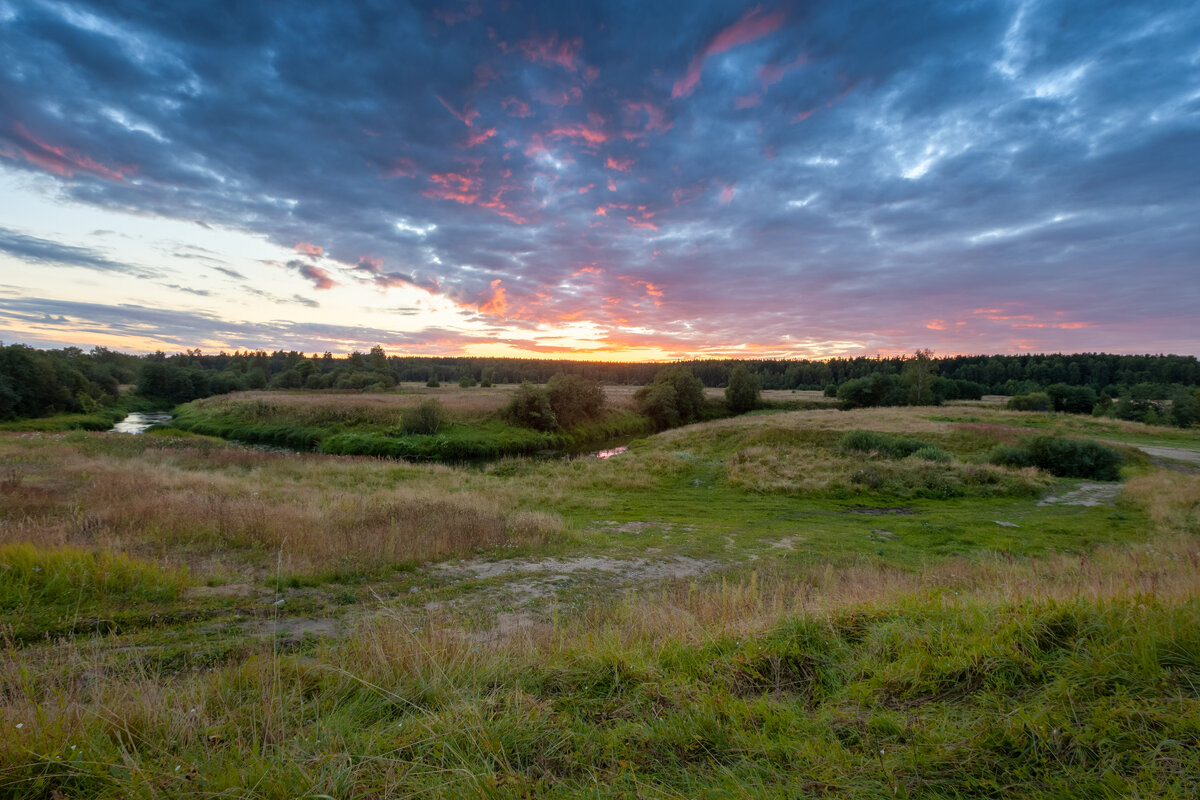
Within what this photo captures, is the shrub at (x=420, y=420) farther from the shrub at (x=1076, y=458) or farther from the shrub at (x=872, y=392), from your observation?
the shrub at (x=872, y=392)

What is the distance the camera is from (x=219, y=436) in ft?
165

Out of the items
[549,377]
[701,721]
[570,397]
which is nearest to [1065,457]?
[701,721]

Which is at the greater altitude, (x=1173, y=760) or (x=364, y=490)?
(x=1173, y=760)

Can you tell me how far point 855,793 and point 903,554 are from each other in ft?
44.3

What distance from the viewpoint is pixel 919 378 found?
258ft

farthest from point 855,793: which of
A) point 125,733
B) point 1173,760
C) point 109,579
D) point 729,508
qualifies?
point 729,508

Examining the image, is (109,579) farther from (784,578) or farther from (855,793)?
(784,578)

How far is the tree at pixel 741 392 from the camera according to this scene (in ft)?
283

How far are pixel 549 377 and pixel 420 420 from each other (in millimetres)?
48729

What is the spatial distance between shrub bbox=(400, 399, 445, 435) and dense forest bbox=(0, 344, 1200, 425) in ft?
69.6

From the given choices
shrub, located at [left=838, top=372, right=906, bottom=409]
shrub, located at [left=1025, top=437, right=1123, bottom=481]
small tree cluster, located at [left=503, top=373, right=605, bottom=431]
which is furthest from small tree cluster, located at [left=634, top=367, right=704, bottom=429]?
shrub, located at [left=1025, top=437, right=1123, bottom=481]

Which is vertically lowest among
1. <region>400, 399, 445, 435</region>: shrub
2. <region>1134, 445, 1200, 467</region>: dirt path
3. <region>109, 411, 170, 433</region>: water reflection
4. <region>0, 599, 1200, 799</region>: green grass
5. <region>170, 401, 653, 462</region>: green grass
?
<region>109, 411, 170, 433</region>: water reflection

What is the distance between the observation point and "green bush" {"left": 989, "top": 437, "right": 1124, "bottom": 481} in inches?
1017

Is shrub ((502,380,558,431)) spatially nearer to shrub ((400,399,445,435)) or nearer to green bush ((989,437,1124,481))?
shrub ((400,399,445,435))
